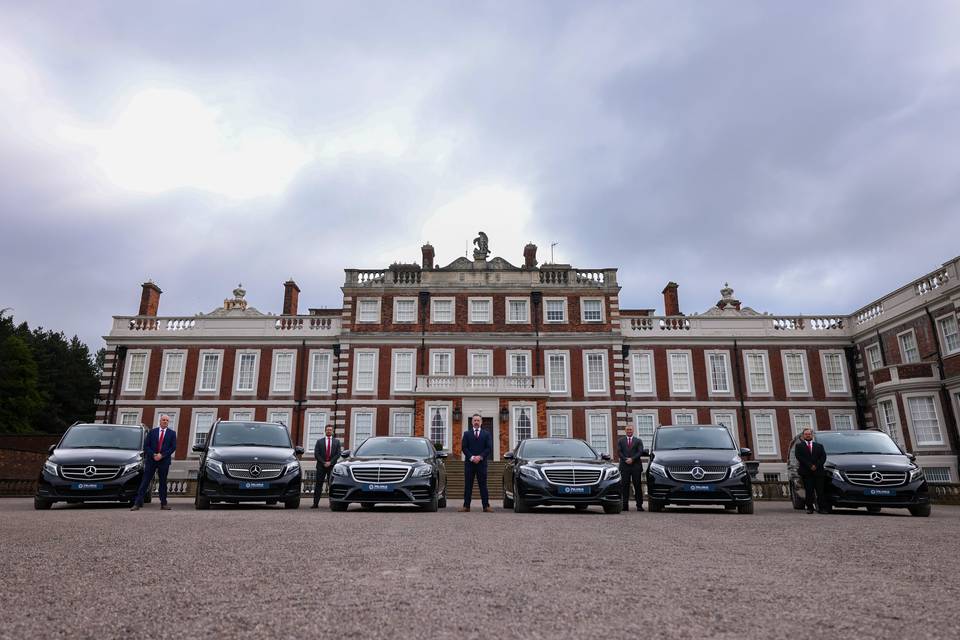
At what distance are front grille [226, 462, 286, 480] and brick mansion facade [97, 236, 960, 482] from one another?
1903cm

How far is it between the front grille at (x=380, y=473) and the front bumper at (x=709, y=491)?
16.8 feet

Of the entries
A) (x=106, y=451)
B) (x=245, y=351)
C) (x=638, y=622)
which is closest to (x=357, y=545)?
(x=638, y=622)

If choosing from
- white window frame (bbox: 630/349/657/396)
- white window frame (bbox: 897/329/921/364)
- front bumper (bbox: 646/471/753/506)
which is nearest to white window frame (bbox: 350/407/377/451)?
white window frame (bbox: 630/349/657/396)

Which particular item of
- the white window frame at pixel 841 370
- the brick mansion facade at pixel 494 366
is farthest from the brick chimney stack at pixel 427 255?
the white window frame at pixel 841 370

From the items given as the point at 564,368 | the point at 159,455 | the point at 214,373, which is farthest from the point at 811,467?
the point at 214,373

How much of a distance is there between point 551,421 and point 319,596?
98.0ft

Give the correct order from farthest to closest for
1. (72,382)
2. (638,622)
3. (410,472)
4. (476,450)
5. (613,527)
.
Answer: (72,382), (476,450), (410,472), (613,527), (638,622)

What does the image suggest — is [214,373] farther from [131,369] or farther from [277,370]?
[131,369]

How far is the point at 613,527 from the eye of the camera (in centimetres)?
923

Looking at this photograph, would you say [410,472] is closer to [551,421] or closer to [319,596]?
[319,596]

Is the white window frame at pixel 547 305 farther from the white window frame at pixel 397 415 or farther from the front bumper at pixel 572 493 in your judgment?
the front bumper at pixel 572 493

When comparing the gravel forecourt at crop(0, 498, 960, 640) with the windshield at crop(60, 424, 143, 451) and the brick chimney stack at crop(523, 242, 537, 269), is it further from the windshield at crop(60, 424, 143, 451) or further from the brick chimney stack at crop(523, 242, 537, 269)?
the brick chimney stack at crop(523, 242, 537, 269)

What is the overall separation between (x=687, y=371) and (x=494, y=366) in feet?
33.3

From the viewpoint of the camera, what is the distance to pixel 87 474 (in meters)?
12.7
